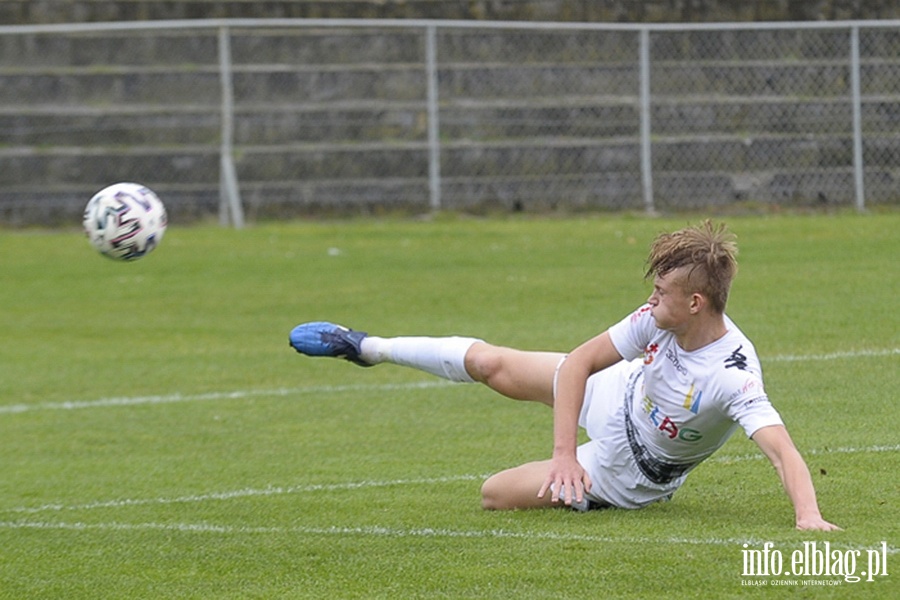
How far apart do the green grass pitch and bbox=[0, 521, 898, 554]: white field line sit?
0.02 m

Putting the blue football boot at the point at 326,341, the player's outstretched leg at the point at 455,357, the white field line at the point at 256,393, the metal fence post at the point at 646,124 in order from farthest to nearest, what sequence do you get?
the metal fence post at the point at 646,124 < the white field line at the point at 256,393 < the blue football boot at the point at 326,341 < the player's outstretched leg at the point at 455,357

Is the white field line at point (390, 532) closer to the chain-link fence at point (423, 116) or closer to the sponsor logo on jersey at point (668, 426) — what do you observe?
the sponsor logo on jersey at point (668, 426)

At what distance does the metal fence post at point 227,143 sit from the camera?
18516 millimetres

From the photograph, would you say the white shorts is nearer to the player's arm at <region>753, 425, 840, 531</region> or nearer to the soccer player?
the soccer player

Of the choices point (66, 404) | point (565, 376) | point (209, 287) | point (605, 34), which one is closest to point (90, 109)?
point (209, 287)

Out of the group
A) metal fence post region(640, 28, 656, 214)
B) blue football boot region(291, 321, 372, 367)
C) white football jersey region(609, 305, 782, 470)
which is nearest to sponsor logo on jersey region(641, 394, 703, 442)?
white football jersey region(609, 305, 782, 470)

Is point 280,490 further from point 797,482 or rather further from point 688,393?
point 797,482

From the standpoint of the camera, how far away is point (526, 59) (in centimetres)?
1892

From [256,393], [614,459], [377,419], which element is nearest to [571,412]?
[614,459]

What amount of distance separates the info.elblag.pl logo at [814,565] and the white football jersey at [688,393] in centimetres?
56

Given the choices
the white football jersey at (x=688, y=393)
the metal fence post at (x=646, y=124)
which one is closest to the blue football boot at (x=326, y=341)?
the white football jersey at (x=688, y=393)

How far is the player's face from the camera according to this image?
548 cm

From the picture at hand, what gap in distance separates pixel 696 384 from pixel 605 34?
45.5 feet

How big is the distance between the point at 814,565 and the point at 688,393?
104 cm
